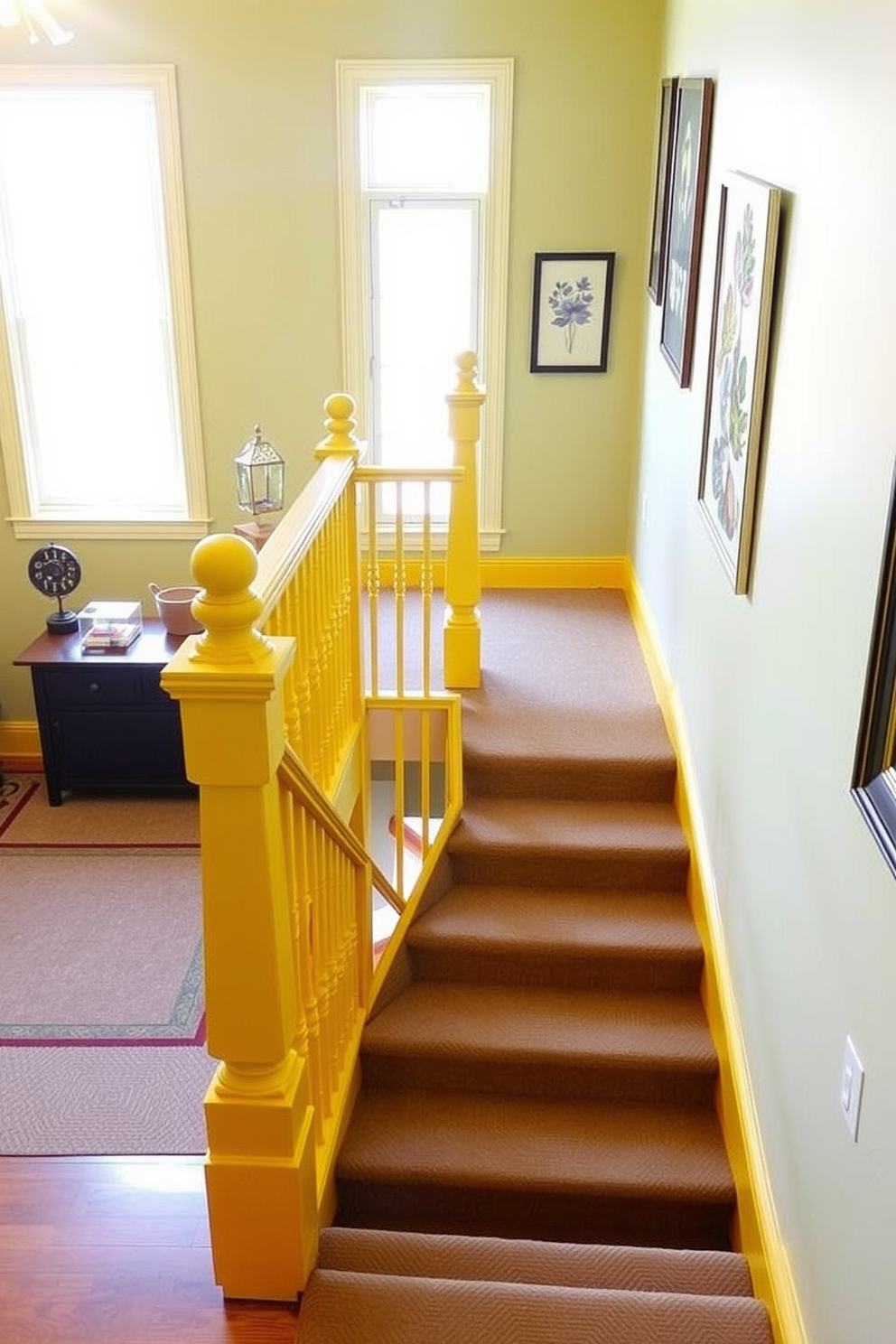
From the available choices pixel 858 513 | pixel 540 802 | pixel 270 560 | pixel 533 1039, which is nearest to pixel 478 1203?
pixel 533 1039

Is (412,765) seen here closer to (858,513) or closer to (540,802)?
(540,802)

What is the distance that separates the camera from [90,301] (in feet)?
17.6

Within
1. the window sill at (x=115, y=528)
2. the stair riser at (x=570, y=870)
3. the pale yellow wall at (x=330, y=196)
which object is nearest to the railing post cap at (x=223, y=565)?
the stair riser at (x=570, y=870)

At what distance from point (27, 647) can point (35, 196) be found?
2.01 m

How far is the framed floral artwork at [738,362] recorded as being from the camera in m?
2.58

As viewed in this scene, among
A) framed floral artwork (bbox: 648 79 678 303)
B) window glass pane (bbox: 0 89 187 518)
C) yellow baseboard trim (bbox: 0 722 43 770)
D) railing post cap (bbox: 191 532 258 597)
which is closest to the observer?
railing post cap (bbox: 191 532 258 597)

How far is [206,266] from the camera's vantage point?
5.19m

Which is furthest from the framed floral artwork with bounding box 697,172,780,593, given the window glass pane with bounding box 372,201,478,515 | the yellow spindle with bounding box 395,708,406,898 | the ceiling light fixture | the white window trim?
the window glass pane with bounding box 372,201,478,515

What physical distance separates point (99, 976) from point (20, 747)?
207cm

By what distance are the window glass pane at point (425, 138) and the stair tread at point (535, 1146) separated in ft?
12.3

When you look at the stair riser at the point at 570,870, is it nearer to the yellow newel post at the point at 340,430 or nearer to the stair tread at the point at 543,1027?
the stair tread at the point at 543,1027

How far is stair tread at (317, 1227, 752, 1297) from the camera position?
2572mm

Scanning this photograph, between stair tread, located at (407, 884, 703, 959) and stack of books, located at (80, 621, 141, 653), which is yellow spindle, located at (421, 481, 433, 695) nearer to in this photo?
stair tread, located at (407, 884, 703, 959)

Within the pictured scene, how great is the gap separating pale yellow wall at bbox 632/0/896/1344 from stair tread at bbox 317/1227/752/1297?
1.02ft
